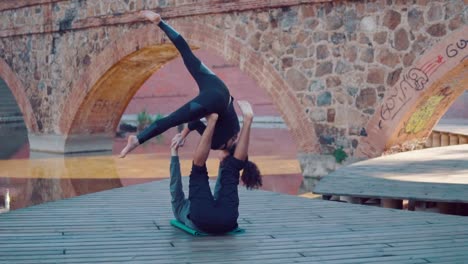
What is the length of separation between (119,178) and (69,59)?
3162 millimetres

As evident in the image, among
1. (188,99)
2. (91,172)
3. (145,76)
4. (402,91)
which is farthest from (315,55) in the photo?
(188,99)

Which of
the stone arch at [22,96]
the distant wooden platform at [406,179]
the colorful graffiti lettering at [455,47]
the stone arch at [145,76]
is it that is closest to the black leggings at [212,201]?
the distant wooden platform at [406,179]

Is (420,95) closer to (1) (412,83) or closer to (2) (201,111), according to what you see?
(1) (412,83)

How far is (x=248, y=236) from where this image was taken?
4027 millimetres

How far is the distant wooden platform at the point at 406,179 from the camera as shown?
5.55m

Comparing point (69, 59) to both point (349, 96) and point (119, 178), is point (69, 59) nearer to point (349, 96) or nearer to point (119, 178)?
point (119, 178)

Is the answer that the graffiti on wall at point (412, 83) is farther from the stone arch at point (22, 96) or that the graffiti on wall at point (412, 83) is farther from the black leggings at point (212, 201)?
the stone arch at point (22, 96)

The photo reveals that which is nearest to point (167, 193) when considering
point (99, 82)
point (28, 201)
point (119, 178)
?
point (28, 201)

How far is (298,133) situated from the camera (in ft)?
30.0

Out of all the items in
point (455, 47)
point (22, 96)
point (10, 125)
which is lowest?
point (10, 125)

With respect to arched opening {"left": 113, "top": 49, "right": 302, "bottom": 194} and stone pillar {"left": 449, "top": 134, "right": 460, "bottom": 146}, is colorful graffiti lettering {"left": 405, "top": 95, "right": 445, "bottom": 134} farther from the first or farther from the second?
arched opening {"left": 113, "top": 49, "right": 302, "bottom": 194}

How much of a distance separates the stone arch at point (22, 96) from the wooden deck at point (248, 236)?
8.98m

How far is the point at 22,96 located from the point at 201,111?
1082cm

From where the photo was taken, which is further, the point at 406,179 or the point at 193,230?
the point at 406,179
